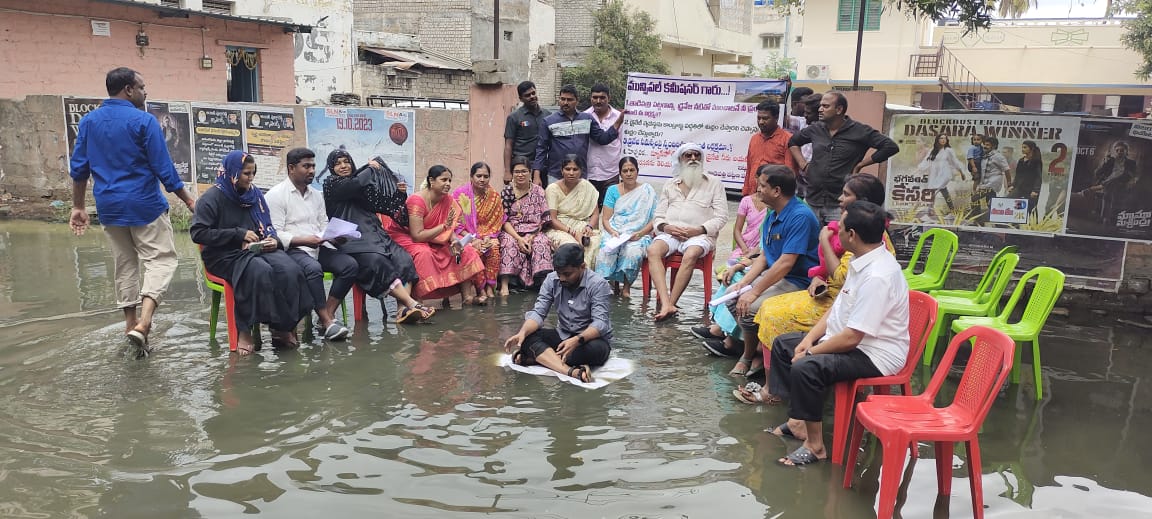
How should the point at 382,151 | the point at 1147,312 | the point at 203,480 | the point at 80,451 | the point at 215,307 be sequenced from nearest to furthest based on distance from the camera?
the point at 203,480
the point at 80,451
the point at 215,307
the point at 1147,312
the point at 382,151

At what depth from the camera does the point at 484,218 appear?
25.0ft

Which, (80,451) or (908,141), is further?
(908,141)

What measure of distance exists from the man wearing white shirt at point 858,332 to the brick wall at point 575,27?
1117 inches

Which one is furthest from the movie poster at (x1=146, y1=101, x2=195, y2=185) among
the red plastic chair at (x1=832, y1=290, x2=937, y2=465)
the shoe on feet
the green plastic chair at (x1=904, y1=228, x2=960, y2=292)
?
the red plastic chair at (x1=832, y1=290, x2=937, y2=465)

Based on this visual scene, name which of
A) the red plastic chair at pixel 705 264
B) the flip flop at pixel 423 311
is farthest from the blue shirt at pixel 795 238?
the flip flop at pixel 423 311

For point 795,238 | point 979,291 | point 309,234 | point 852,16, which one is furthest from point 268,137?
point 852,16

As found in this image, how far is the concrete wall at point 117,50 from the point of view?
1422 cm

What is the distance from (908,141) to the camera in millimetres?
7512

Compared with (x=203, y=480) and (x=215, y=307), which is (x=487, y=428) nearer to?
(x=203, y=480)

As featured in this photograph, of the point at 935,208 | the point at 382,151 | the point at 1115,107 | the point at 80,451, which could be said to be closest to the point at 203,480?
the point at 80,451

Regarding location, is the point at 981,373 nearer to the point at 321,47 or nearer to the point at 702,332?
the point at 702,332

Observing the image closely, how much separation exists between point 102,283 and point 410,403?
463 cm

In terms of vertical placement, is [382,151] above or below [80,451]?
above

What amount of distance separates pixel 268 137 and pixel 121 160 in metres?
5.34
